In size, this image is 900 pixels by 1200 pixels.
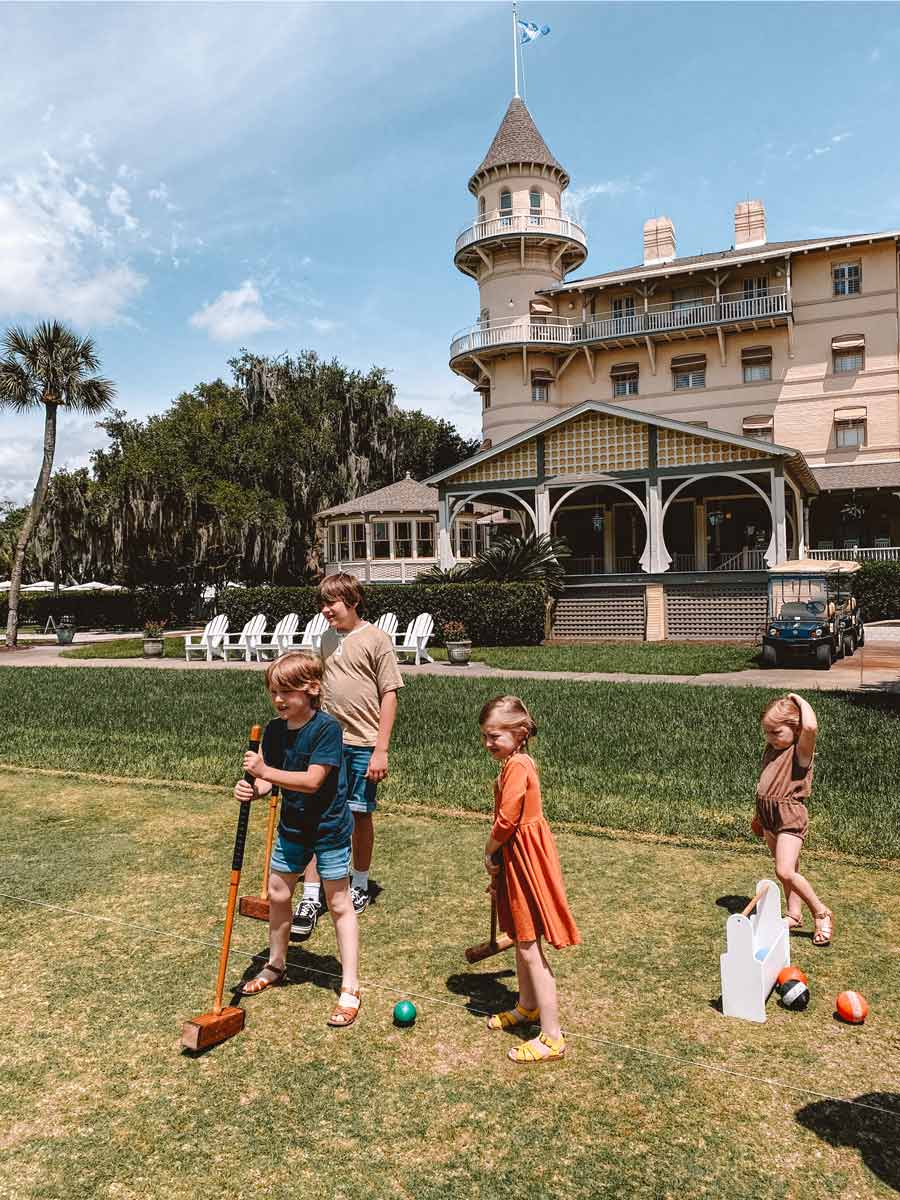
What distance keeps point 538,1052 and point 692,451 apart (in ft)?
77.8

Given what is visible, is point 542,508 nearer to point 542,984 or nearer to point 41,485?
point 41,485

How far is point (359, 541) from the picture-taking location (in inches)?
1460

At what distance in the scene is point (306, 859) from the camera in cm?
408

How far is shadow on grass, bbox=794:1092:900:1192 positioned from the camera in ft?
9.34

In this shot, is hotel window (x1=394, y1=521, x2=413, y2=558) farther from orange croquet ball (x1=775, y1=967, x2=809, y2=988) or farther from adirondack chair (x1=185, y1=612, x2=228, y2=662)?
orange croquet ball (x1=775, y1=967, x2=809, y2=988)

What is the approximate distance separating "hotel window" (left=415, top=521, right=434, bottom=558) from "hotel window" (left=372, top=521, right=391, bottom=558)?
1230 mm

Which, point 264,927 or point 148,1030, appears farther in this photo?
point 264,927

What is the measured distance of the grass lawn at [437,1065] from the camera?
9.28ft

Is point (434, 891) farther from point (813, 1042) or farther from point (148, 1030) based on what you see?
point (813, 1042)

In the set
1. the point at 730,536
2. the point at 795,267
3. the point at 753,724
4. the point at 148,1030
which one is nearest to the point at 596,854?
the point at 148,1030

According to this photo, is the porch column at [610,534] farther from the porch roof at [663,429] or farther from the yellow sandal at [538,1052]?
the yellow sandal at [538,1052]

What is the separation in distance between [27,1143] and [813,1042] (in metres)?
2.88

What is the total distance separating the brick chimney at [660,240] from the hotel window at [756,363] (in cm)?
731

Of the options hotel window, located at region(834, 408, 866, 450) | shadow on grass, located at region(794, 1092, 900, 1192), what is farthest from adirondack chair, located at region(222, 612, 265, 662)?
hotel window, located at region(834, 408, 866, 450)
